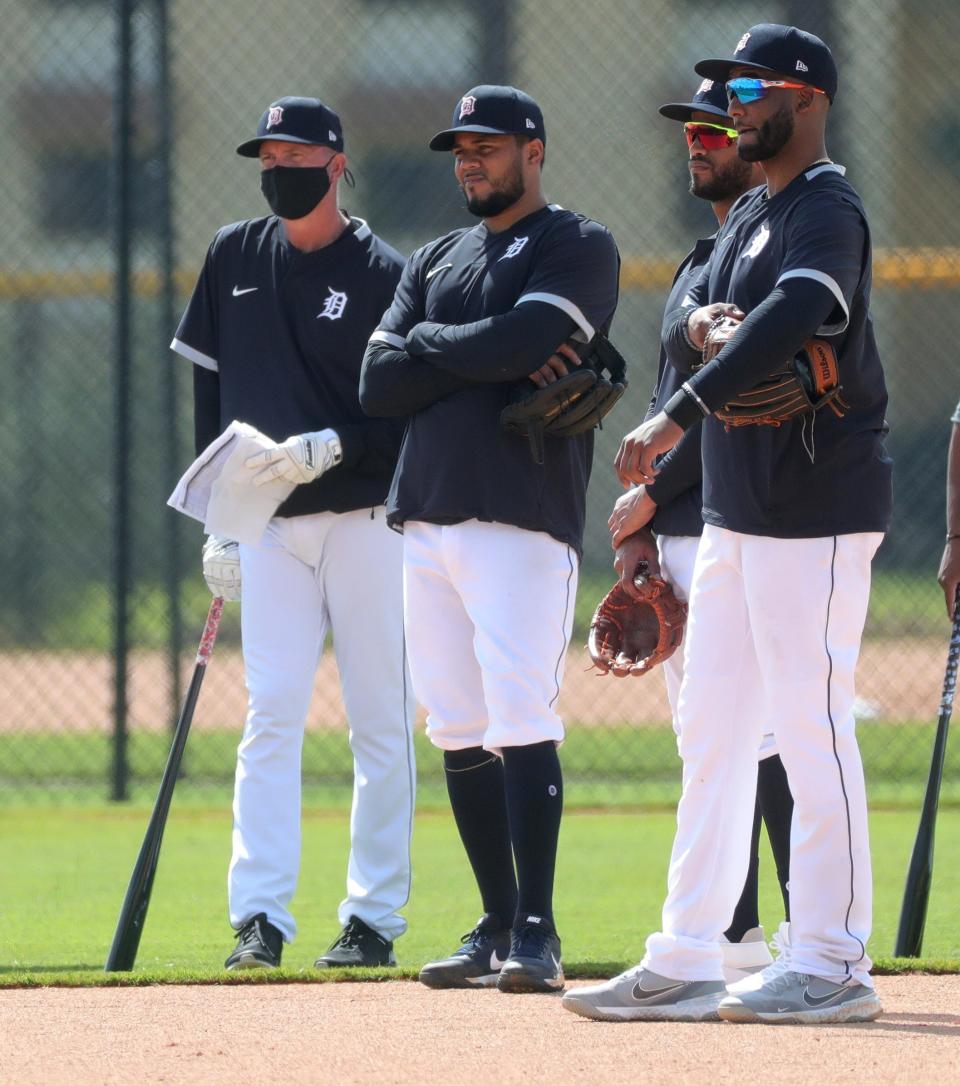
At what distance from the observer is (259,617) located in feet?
16.1

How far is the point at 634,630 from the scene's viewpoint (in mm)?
4492

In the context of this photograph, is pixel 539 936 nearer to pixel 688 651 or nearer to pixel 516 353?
pixel 688 651

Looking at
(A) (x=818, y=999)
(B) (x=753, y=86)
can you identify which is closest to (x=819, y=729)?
(A) (x=818, y=999)

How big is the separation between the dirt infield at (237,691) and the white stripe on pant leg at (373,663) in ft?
11.6

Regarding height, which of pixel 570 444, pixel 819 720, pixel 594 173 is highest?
pixel 594 173

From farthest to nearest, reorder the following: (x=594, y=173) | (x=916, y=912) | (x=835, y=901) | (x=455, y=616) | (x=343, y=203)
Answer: (x=343, y=203) → (x=594, y=173) → (x=916, y=912) → (x=455, y=616) → (x=835, y=901)

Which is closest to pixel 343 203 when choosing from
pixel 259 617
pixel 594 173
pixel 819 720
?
pixel 594 173

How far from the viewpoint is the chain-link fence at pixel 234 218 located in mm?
8344

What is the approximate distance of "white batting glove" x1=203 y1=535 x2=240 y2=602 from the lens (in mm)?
5035

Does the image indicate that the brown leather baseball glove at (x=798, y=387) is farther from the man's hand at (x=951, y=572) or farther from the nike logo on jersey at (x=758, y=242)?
the man's hand at (x=951, y=572)

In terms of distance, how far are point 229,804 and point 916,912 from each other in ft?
12.8

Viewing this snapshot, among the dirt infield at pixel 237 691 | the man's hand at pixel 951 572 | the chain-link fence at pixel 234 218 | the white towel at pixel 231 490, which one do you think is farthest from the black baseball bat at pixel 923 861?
the dirt infield at pixel 237 691

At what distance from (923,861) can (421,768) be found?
3.75 metres

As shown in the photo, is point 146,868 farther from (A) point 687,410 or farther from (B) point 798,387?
(B) point 798,387
